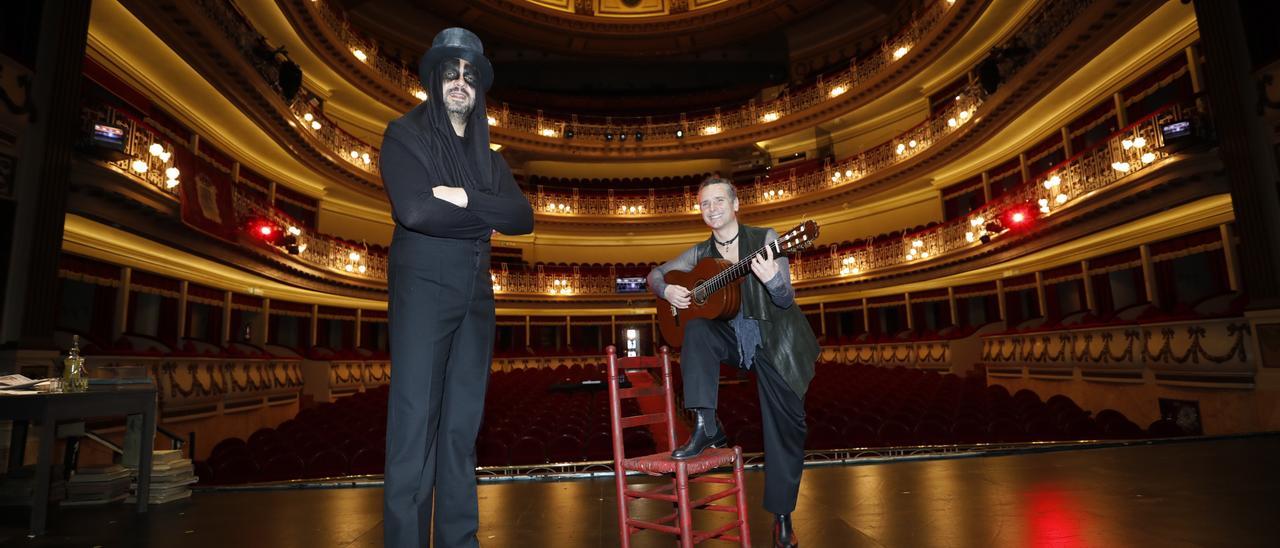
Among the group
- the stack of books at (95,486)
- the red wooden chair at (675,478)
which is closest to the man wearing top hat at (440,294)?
the red wooden chair at (675,478)

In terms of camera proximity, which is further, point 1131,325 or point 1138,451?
point 1131,325

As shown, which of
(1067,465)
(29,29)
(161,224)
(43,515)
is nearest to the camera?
(43,515)

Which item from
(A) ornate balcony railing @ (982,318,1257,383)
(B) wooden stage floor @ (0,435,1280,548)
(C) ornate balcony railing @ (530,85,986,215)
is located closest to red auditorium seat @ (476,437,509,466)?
(B) wooden stage floor @ (0,435,1280,548)

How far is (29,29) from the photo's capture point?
18.4 ft

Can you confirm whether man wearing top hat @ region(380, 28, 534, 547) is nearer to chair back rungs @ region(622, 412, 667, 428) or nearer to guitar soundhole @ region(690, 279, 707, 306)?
chair back rungs @ region(622, 412, 667, 428)

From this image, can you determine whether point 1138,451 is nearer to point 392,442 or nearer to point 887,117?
point 392,442

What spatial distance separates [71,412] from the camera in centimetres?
296

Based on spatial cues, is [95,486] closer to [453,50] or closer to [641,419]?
[641,419]

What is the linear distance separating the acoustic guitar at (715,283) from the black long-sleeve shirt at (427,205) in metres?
0.88

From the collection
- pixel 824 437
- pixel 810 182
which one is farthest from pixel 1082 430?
pixel 810 182

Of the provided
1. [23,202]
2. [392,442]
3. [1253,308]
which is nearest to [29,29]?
[23,202]

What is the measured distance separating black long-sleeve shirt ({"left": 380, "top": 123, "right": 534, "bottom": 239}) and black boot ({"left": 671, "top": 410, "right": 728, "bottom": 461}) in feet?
3.28

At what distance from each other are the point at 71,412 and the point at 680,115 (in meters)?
20.5

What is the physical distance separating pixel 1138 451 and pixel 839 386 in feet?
15.7
